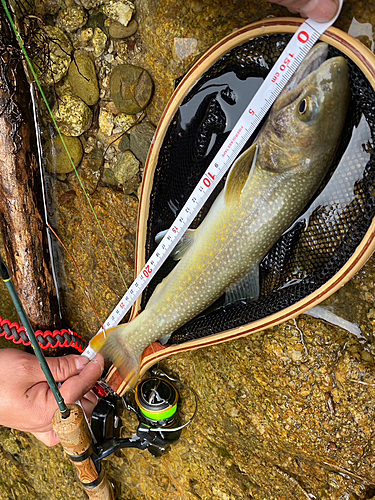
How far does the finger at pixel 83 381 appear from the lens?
6.18 feet

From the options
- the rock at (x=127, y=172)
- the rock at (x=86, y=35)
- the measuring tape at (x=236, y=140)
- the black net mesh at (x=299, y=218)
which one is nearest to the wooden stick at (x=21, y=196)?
the rock at (x=86, y=35)

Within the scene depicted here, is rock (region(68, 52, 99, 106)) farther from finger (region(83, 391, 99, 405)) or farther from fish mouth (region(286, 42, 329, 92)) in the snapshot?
finger (region(83, 391, 99, 405))

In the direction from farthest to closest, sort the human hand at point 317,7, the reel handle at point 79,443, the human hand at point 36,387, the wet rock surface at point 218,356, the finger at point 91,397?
1. the finger at point 91,397
2. the human hand at point 36,387
3. the wet rock surface at point 218,356
4. the reel handle at point 79,443
5. the human hand at point 317,7

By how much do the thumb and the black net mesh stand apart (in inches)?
21.8

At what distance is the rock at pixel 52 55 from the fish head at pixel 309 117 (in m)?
1.11

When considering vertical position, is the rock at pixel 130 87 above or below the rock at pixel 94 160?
above

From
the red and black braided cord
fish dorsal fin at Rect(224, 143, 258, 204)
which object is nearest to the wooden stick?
the red and black braided cord

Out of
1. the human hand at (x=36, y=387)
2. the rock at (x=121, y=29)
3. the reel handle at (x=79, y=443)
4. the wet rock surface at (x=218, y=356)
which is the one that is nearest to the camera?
the reel handle at (x=79, y=443)

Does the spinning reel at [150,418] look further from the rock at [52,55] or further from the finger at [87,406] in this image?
the rock at [52,55]

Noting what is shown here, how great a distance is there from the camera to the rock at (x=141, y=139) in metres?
1.91

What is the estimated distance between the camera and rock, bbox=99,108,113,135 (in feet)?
6.47

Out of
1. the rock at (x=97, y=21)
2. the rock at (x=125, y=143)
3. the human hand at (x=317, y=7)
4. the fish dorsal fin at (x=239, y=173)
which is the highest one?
the human hand at (x=317, y=7)

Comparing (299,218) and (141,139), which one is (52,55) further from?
(299,218)

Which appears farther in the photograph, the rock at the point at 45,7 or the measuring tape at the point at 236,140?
the rock at the point at 45,7
